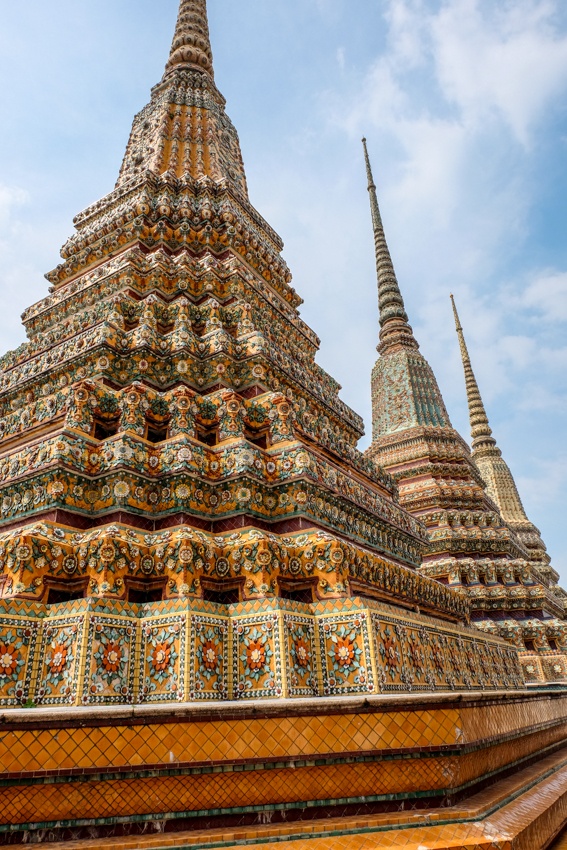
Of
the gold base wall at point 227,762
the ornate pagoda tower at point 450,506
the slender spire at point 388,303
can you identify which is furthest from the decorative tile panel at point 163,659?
the slender spire at point 388,303

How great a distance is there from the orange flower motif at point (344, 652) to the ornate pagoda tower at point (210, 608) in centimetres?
1

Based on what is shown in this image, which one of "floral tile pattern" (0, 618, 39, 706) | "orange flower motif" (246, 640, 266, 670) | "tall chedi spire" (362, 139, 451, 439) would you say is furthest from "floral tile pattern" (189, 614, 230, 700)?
"tall chedi spire" (362, 139, 451, 439)

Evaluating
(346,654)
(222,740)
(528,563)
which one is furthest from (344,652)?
(528,563)

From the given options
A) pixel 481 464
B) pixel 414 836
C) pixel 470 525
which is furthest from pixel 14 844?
pixel 481 464

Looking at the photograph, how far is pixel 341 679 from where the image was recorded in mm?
3547

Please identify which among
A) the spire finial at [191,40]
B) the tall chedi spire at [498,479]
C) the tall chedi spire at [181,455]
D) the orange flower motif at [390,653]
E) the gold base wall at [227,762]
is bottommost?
the gold base wall at [227,762]

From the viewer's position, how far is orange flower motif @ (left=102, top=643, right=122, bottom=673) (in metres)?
3.32

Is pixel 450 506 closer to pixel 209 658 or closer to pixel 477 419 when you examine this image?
pixel 209 658

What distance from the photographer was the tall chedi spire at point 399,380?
54.1 ft

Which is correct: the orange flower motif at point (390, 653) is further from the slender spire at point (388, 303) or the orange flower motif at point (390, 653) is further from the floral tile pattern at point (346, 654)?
the slender spire at point (388, 303)

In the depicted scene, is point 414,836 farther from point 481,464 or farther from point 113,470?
point 481,464

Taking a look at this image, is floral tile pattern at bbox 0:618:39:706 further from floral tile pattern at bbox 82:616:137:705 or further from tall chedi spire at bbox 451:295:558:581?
tall chedi spire at bbox 451:295:558:581

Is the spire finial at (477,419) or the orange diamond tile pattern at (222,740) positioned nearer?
the orange diamond tile pattern at (222,740)

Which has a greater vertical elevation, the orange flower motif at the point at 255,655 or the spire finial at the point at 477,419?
the spire finial at the point at 477,419
